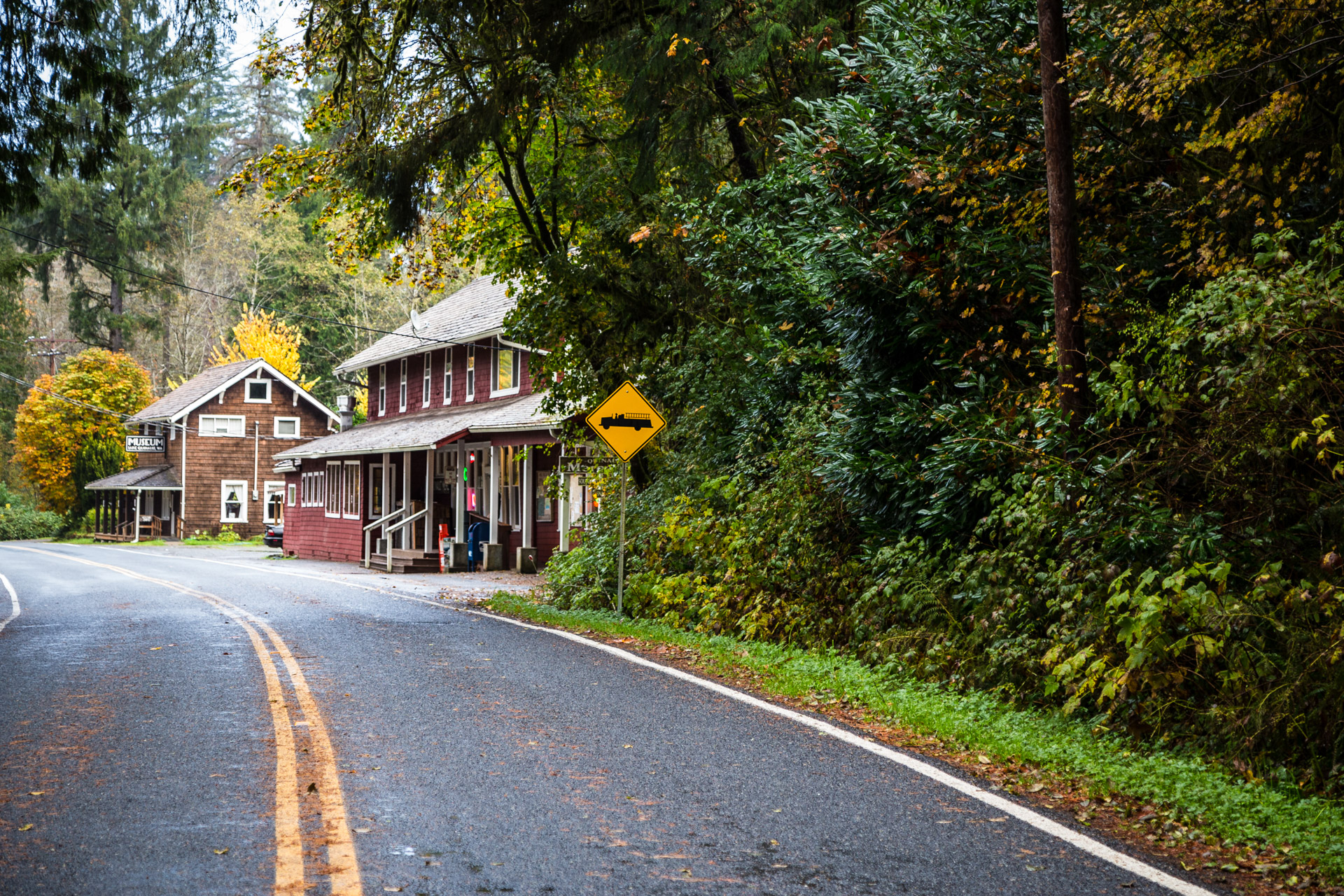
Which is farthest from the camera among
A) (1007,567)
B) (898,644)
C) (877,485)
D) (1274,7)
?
(877,485)

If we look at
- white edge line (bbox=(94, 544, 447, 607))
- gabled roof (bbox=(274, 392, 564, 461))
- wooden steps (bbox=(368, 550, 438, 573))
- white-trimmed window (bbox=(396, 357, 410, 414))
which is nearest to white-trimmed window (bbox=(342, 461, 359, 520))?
gabled roof (bbox=(274, 392, 564, 461))

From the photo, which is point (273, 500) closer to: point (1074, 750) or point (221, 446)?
point (221, 446)

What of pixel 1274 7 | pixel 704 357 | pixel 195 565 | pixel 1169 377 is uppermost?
pixel 1274 7

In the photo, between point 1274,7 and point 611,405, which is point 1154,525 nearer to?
point 1274,7

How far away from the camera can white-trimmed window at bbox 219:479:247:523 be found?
55.2 metres

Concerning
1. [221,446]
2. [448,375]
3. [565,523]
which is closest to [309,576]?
[565,523]

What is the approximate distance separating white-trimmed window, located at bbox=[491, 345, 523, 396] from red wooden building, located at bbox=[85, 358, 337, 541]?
2453cm

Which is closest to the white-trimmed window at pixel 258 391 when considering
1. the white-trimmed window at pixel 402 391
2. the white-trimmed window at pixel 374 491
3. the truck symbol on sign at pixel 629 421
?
the white-trimmed window at pixel 402 391

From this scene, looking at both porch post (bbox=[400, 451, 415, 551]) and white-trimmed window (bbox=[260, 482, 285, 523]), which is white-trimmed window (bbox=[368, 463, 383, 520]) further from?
white-trimmed window (bbox=[260, 482, 285, 523])

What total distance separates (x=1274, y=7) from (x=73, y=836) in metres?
8.55

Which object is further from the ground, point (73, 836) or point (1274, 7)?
point (1274, 7)

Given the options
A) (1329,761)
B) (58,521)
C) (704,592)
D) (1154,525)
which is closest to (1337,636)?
(1329,761)

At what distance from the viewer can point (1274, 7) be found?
7.73 m

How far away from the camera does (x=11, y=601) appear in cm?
1986
